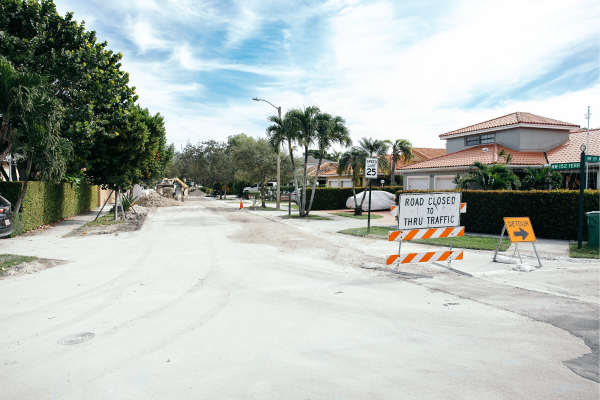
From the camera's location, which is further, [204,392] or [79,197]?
[79,197]

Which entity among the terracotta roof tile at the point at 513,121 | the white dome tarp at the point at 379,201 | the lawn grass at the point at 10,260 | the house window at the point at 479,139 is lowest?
the lawn grass at the point at 10,260

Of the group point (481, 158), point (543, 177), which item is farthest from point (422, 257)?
point (481, 158)

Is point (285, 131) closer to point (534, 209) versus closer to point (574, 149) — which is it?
point (534, 209)

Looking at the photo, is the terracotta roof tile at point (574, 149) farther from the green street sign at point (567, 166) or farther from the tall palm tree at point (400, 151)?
the tall palm tree at point (400, 151)

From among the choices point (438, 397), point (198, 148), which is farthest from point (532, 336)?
point (198, 148)

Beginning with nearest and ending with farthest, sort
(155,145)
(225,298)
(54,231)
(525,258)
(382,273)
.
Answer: (225,298), (382,273), (525,258), (54,231), (155,145)

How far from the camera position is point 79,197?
2347 centimetres

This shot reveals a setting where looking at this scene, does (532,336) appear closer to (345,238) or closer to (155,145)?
(345,238)

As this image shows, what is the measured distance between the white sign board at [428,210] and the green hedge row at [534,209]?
6.24 m

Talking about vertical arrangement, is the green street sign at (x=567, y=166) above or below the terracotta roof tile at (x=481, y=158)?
below

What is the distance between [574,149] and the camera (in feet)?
75.9

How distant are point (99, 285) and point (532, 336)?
271 inches

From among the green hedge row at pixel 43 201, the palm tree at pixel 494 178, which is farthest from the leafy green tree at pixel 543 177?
the green hedge row at pixel 43 201

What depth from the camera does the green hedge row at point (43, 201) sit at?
13.7 meters
